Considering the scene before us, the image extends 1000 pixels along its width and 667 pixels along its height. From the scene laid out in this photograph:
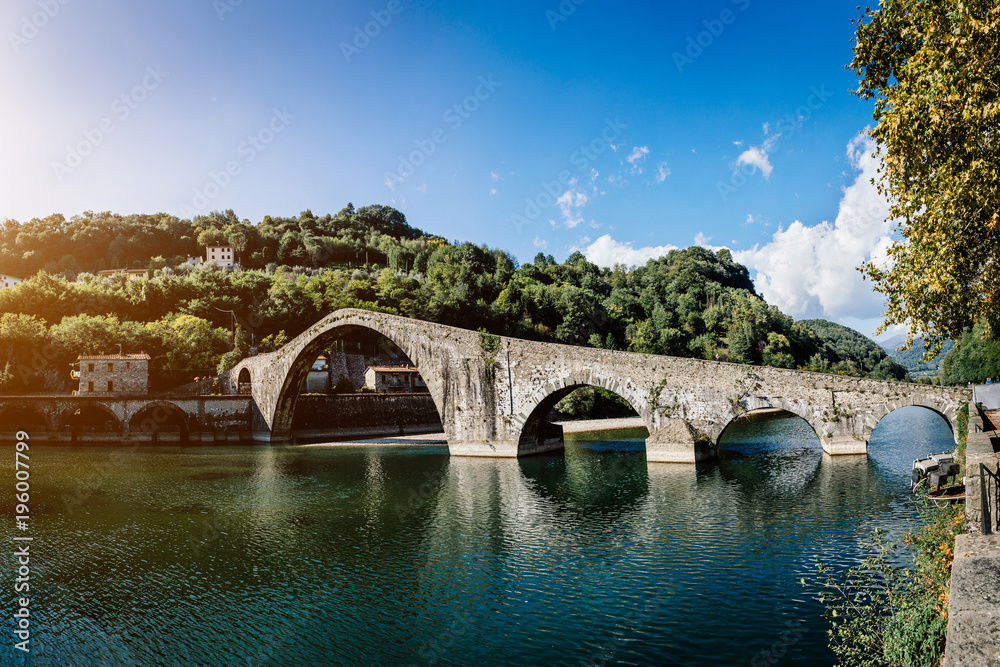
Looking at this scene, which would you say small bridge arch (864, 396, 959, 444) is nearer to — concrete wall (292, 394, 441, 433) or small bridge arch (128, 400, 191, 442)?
concrete wall (292, 394, 441, 433)

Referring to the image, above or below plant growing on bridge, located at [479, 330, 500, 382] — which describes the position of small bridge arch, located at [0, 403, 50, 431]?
below

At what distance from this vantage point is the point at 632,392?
24.7 metres

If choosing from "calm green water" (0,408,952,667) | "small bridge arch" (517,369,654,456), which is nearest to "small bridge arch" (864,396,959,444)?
"calm green water" (0,408,952,667)

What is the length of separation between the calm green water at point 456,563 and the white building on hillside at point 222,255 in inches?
3090

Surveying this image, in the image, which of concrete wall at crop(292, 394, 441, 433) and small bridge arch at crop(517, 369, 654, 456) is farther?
concrete wall at crop(292, 394, 441, 433)

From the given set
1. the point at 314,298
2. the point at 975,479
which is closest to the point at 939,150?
the point at 975,479

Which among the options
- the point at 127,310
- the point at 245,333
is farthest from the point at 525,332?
the point at 127,310

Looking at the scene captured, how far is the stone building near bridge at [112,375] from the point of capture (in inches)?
1704

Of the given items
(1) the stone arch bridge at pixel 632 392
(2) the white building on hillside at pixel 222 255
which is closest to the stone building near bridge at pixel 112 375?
(1) the stone arch bridge at pixel 632 392

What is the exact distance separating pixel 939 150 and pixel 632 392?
1572cm

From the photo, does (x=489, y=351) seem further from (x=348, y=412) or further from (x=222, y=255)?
(x=222, y=255)

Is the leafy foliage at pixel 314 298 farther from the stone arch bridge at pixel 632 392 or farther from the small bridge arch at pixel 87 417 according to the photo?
the stone arch bridge at pixel 632 392

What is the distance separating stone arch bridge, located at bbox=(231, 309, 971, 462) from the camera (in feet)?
73.5

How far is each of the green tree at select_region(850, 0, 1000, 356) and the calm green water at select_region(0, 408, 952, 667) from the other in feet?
17.4
